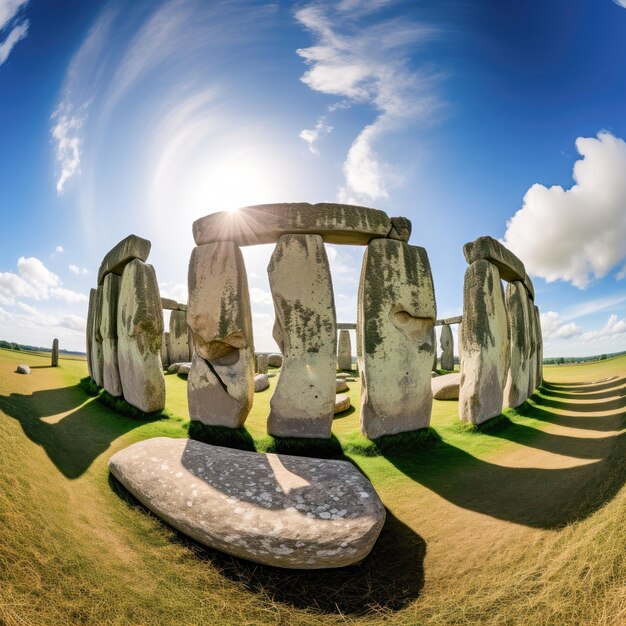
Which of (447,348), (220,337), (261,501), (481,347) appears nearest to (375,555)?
(261,501)

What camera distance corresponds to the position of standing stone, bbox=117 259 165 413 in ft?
22.5

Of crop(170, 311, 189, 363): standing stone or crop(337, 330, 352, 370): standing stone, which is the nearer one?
crop(170, 311, 189, 363): standing stone

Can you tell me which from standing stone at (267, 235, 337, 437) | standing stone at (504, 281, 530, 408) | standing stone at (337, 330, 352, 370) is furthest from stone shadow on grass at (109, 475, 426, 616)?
standing stone at (337, 330, 352, 370)

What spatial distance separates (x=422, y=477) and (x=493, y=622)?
8.24ft

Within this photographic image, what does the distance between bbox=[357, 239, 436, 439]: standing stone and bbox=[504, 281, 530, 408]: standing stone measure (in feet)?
11.1

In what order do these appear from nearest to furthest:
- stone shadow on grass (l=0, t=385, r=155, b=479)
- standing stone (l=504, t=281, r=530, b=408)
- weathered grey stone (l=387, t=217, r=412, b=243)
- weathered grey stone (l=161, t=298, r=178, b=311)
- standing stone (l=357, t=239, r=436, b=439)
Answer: stone shadow on grass (l=0, t=385, r=155, b=479)
standing stone (l=357, t=239, r=436, b=439)
weathered grey stone (l=387, t=217, r=412, b=243)
standing stone (l=504, t=281, r=530, b=408)
weathered grey stone (l=161, t=298, r=178, b=311)

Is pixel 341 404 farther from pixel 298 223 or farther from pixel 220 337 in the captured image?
pixel 298 223

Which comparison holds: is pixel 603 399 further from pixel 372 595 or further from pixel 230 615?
pixel 230 615

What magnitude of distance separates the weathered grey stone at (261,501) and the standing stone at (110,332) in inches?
192

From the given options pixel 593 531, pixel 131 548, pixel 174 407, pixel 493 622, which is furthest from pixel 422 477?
pixel 174 407

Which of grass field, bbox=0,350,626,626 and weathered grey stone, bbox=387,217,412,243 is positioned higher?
weathered grey stone, bbox=387,217,412,243

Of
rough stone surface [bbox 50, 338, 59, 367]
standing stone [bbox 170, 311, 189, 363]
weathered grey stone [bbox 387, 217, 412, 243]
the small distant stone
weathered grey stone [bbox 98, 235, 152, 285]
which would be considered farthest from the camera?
standing stone [bbox 170, 311, 189, 363]

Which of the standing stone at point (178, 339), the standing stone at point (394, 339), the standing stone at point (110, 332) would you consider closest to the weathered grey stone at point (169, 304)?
the standing stone at point (178, 339)

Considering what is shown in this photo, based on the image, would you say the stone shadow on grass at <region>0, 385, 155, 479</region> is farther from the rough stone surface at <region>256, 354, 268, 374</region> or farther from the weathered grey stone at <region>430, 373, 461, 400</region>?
the weathered grey stone at <region>430, 373, 461, 400</region>
